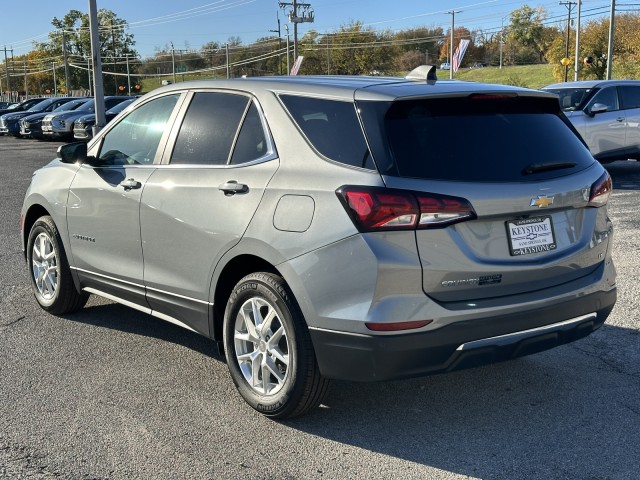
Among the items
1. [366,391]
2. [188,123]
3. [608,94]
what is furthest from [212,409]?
[608,94]

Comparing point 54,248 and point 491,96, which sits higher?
point 491,96

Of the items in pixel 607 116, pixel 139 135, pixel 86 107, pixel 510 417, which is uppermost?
pixel 139 135

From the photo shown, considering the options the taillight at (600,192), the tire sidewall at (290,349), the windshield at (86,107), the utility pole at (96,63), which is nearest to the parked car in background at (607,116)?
the taillight at (600,192)

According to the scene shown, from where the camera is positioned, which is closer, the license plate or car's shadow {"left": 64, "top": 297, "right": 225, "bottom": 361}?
the license plate

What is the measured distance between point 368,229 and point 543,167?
1.04 meters

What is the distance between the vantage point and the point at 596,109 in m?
13.5

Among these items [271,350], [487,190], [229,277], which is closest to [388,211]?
[487,190]

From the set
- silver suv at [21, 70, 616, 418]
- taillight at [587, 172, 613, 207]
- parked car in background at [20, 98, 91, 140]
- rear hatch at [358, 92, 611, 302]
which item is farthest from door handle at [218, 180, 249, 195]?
parked car in background at [20, 98, 91, 140]

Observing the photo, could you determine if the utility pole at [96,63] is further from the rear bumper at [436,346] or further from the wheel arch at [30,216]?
the rear bumper at [436,346]

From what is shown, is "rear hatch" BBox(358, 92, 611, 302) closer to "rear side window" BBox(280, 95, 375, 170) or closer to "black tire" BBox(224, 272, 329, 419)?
"rear side window" BBox(280, 95, 375, 170)

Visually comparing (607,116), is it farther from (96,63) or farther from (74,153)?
(96,63)

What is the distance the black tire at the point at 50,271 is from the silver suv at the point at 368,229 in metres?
1.30

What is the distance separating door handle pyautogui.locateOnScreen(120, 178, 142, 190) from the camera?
471 centimetres

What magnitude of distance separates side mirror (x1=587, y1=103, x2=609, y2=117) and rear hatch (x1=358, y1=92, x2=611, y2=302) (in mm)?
10387
